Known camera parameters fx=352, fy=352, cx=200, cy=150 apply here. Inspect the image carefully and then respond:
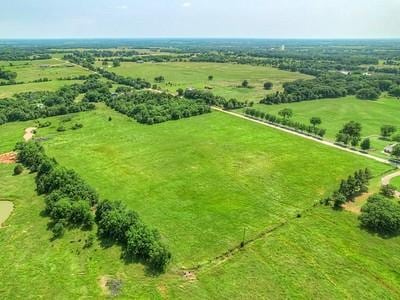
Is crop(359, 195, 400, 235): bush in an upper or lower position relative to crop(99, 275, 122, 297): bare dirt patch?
upper

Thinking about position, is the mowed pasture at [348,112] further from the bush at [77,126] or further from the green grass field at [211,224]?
the bush at [77,126]

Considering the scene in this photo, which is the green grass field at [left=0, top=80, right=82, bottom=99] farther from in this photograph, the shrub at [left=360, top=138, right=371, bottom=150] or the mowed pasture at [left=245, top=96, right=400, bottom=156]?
the shrub at [left=360, top=138, right=371, bottom=150]

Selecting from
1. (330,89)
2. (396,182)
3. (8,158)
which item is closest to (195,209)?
(396,182)

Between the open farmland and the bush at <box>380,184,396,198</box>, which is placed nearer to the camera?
the open farmland

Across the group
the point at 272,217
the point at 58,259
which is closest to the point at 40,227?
the point at 58,259

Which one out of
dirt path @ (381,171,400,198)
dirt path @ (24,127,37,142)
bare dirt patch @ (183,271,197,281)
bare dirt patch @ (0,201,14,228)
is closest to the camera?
bare dirt patch @ (183,271,197,281)

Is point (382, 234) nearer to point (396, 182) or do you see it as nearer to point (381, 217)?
point (381, 217)

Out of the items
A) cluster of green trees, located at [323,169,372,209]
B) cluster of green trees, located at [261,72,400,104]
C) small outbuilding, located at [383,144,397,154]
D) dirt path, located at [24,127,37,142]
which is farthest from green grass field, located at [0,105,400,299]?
cluster of green trees, located at [261,72,400,104]

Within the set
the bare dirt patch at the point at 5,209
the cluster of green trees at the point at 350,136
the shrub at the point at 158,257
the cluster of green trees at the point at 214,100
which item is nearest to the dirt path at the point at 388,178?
the cluster of green trees at the point at 350,136
